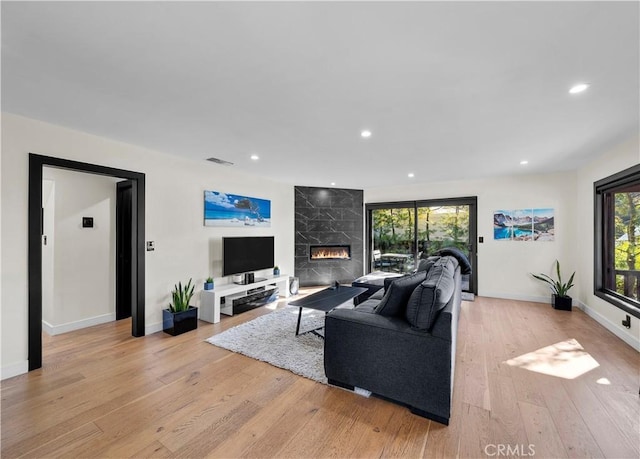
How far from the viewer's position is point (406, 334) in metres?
1.98

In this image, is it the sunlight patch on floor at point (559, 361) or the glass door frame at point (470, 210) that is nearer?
the sunlight patch on floor at point (559, 361)

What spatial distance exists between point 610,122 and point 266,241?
15.3ft

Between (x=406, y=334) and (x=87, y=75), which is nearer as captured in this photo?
(x=87, y=75)

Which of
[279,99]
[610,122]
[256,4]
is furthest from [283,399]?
[610,122]

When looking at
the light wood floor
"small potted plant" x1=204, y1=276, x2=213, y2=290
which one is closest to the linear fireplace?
"small potted plant" x1=204, y1=276, x2=213, y2=290

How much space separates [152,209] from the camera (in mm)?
3520

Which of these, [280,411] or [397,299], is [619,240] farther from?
[280,411]

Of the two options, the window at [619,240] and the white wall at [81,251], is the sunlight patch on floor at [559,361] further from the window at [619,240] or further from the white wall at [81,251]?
the white wall at [81,251]

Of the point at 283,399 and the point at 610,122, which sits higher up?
the point at 610,122

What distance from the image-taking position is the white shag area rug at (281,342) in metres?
2.62

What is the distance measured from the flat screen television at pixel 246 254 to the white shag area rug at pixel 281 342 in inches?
38.4

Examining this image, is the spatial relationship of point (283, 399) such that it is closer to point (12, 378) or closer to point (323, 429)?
point (323, 429)

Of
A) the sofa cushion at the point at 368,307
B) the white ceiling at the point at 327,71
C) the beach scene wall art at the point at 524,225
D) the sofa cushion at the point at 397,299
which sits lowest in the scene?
the sofa cushion at the point at 368,307

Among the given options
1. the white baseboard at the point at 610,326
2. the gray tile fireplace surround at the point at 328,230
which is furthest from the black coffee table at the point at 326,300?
the white baseboard at the point at 610,326
